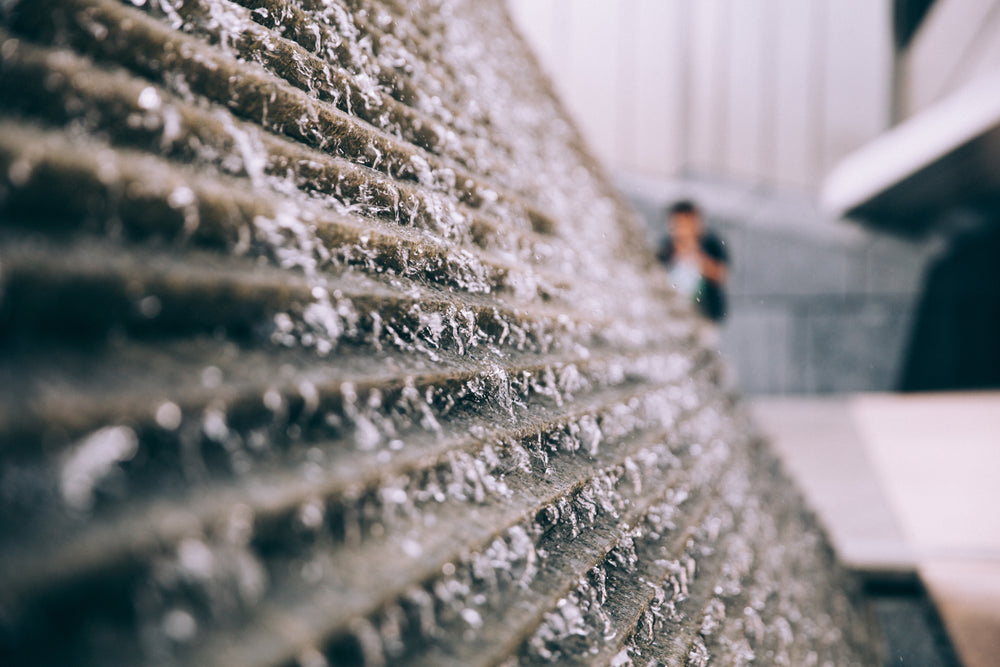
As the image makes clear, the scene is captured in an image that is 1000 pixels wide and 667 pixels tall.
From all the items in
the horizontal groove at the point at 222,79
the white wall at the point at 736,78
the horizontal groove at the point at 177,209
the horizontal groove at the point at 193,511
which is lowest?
the horizontal groove at the point at 193,511

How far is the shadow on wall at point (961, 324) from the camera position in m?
8.10

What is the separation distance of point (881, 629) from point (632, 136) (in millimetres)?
6836

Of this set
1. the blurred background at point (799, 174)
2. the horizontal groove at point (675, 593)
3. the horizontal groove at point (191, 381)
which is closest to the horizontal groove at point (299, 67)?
the horizontal groove at point (191, 381)

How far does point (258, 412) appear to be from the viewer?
32.3 inches

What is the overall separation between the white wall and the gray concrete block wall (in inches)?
16.4

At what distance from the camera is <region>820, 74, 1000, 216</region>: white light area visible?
537 centimetres

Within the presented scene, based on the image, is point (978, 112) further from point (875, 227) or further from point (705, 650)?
point (705, 650)

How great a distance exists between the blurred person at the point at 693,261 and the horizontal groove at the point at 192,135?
4241 mm

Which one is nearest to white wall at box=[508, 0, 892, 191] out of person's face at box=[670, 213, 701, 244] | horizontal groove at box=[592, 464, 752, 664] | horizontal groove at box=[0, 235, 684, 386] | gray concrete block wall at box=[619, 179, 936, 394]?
gray concrete block wall at box=[619, 179, 936, 394]

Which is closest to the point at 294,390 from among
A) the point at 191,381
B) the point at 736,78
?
the point at 191,381

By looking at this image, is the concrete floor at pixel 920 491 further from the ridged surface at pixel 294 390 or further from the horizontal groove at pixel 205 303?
the horizontal groove at pixel 205 303

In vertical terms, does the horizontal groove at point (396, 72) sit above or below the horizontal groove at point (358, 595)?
above

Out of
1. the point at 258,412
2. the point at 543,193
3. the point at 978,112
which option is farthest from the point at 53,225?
the point at 978,112

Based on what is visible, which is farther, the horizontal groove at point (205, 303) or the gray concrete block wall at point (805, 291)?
the gray concrete block wall at point (805, 291)
